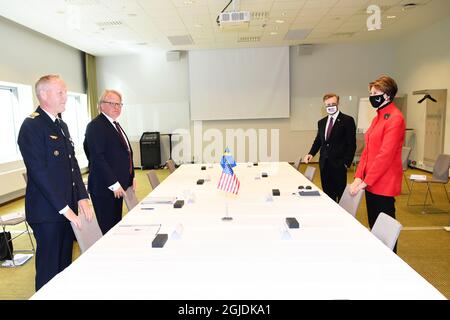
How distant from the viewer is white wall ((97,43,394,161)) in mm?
9570

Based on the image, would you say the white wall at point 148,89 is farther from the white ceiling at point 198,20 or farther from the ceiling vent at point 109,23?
the ceiling vent at point 109,23

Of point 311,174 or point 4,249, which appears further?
point 311,174

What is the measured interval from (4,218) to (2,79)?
148 inches

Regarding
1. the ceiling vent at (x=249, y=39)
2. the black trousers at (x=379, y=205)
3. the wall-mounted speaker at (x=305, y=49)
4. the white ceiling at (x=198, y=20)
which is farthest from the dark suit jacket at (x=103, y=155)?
the wall-mounted speaker at (x=305, y=49)

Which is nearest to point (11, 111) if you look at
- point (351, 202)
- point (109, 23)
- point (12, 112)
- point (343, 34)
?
point (12, 112)

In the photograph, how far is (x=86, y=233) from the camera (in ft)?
7.02

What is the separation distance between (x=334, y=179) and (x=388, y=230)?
7.21 ft

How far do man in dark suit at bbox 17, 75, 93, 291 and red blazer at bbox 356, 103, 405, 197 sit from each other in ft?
7.22

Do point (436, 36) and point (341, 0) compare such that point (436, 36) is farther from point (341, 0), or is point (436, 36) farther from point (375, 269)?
point (375, 269)

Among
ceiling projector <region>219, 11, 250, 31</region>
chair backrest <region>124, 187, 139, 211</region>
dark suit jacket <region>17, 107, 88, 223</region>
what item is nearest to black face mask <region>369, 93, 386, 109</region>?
chair backrest <region>124, 187, 139, 211</region>

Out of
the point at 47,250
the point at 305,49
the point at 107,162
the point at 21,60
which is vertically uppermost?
the point at 305,49

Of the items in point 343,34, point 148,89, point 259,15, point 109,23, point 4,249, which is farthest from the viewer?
point 148,89

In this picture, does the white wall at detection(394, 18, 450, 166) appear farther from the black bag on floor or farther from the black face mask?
the black bag on floor

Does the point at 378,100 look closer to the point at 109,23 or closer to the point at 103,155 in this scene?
the point at 103,155
